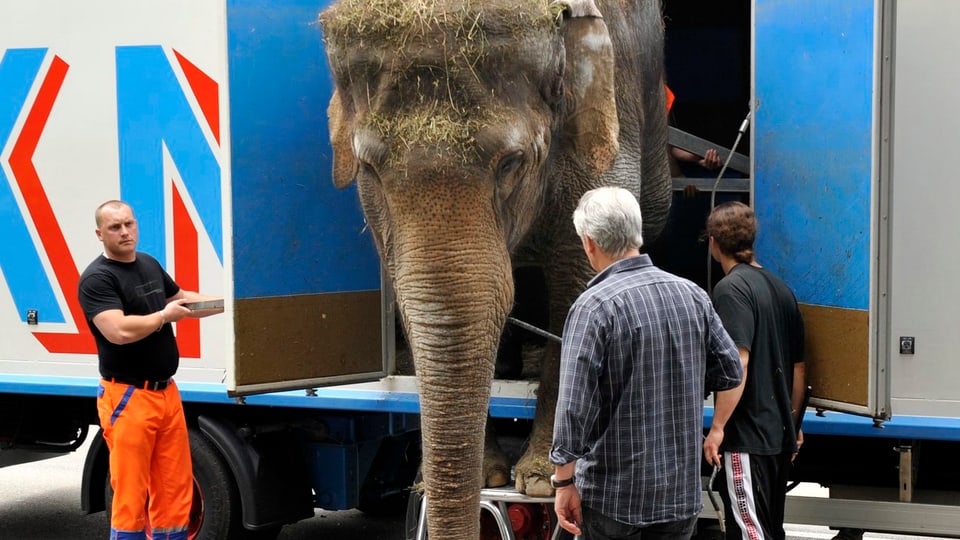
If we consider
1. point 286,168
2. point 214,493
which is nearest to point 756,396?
point 286,168

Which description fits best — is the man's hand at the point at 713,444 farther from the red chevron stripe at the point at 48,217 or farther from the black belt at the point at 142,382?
the red chevron stripe at the point at 48,217

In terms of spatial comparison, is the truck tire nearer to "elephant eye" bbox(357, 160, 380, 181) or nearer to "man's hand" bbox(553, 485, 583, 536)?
"elephant eye" bbox(357, 160, 380, 181)

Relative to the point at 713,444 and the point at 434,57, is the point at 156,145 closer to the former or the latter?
the point at 434,57

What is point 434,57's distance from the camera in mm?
Answer: 4535

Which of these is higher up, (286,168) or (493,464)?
(286,168)

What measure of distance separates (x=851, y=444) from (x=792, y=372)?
75cm

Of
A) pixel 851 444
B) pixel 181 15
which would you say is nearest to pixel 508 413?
pixel 851 444

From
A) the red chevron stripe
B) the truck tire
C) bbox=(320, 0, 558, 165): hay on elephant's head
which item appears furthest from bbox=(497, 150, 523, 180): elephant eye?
the red chevron stripe

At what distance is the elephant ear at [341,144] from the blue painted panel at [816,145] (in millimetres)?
1666

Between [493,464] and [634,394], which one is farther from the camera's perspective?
[493,464]

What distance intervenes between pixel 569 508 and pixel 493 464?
173 cm

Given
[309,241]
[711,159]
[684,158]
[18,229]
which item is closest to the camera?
[309,241]

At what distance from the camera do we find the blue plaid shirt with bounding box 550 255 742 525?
3.70 meters

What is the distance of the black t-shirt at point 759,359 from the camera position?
484 centimetres
